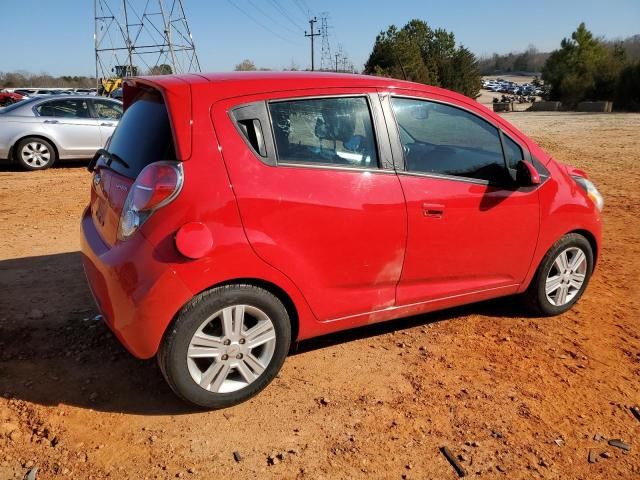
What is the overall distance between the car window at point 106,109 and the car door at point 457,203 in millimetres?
9557

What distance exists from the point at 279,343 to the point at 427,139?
1.59 meters

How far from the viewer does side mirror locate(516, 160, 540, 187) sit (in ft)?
11.6

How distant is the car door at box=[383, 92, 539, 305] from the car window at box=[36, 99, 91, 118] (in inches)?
381

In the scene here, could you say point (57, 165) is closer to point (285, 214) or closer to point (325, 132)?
point (325, 132)

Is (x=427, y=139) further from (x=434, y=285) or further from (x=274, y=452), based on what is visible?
(x=274, y=452)

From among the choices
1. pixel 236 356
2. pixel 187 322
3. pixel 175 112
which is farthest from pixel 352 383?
pixel 175 112

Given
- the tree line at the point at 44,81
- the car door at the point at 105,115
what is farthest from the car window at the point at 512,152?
the tree line at the point at 44,81

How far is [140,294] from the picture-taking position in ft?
8.59

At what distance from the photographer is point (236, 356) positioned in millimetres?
2883

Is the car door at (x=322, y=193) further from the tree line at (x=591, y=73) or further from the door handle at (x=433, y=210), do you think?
the tree line at (x=591, y=73)

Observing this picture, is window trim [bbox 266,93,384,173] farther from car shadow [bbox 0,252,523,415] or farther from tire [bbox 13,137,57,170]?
tire [bbox 13,137,57,170]

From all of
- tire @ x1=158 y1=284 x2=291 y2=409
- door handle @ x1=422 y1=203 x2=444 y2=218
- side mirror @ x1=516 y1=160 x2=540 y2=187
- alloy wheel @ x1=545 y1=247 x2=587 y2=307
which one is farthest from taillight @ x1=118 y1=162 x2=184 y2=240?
alloy wheel @ x1=545 y1=247 x2=587 y2=307

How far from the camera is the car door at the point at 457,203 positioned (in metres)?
3.29

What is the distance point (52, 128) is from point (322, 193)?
31.6 ft
